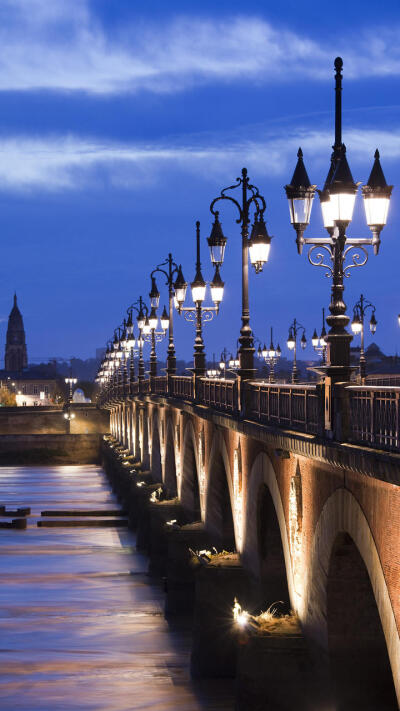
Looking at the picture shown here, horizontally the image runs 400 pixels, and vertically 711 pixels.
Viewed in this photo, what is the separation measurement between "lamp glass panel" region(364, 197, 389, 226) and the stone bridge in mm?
2186

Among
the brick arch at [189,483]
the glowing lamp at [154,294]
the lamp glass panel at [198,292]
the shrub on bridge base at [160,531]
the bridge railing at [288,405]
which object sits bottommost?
the shrub on bridge base at [160,531]

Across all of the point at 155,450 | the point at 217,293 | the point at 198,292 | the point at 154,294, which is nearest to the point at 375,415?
the point at 217,293

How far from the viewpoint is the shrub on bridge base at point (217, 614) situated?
25.7 meters

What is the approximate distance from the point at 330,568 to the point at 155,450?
38467 millimetres

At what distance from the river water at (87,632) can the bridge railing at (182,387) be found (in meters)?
6.38

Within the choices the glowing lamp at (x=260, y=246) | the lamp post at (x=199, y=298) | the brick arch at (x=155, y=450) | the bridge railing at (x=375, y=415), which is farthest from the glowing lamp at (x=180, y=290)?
the bridge railing at (x=375, y=415)

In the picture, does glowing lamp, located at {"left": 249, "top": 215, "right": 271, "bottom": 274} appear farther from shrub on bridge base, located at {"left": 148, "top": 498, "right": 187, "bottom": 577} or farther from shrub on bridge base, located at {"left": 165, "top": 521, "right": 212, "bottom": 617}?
shrub on bridge base, located at {"left": 148, "top": 498, "right": 187, "bottom": 577}

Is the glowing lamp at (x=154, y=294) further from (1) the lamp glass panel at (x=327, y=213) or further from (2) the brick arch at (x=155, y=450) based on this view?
(1) the lamp glass panel at (x=327, y=213)

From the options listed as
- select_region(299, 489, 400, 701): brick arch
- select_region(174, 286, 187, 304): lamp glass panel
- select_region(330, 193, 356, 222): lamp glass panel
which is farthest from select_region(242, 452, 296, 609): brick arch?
select_region(174, 286, 187, 304): lamp glass panel

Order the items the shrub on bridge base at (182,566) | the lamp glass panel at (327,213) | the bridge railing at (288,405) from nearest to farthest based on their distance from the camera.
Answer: the lamp glass panel at (327,213) < the bridge railing at (288,405) < the shrub on bridge base at (182,566)

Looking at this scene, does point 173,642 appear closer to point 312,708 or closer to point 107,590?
point 107,590

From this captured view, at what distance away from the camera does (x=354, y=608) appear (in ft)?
57.5

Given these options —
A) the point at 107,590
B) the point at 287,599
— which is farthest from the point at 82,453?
the point at 287,599

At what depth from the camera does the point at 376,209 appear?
50.0 feet
